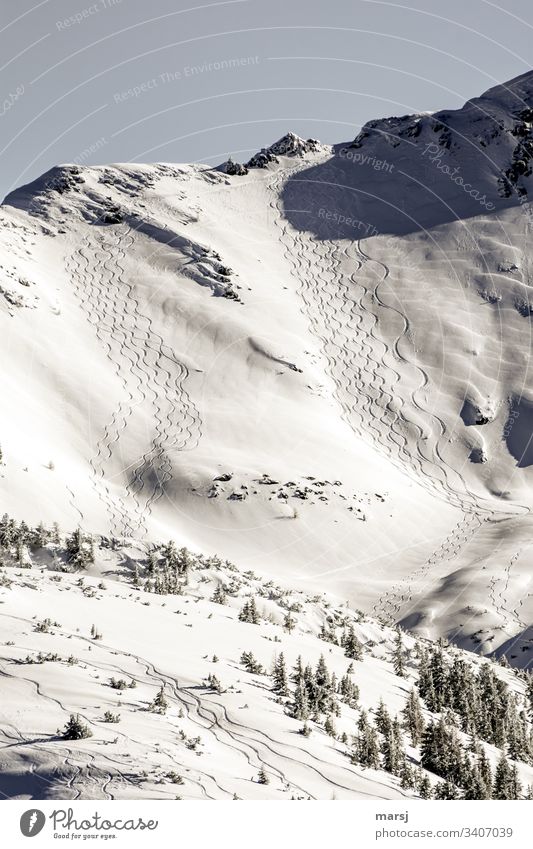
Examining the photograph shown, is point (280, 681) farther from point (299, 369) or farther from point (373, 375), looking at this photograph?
point (373, 375)

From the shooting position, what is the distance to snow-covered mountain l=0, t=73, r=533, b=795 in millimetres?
55906

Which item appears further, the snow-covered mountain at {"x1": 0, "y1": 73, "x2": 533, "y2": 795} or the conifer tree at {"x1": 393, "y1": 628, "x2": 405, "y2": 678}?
the snow-covered mountain at {"x1": 0, "y1": 73, "x2": 533, "y2": 795}

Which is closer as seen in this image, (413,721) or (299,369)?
(413,721)

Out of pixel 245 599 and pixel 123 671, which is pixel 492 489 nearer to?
pixel 245 599

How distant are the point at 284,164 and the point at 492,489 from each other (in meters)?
69.0

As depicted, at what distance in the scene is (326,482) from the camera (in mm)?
63969

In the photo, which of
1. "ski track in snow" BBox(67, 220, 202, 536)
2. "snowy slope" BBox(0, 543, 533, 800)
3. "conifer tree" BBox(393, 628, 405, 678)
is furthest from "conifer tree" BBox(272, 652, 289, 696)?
"ski track in snow" BBox(67, 220, 202, 536)

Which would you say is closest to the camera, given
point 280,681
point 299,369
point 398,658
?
point 280,681

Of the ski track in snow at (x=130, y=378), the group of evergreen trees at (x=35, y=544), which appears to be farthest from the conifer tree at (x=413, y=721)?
the ski track in snow at (x=130, y=378)

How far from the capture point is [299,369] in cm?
7712

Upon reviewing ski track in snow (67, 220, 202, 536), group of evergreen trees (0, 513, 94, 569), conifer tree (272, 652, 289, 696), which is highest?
ski track in snow (67, 220, 202, 536)

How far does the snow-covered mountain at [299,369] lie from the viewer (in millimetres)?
55906

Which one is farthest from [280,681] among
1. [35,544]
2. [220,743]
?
[35,544]

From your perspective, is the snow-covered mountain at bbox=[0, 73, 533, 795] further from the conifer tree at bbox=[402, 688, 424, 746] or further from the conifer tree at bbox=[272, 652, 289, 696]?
the conifer tree at bbox=[402, 688, 424, 746]
